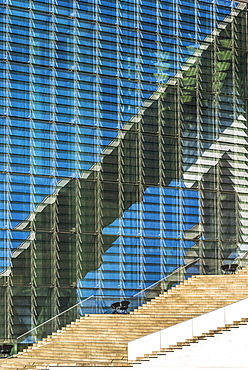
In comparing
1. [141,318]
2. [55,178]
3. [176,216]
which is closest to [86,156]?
[55,178]

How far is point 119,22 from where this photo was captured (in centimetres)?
2797

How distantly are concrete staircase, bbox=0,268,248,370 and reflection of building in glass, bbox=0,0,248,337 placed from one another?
1893mm

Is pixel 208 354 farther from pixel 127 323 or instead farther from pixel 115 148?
pixel 115 148

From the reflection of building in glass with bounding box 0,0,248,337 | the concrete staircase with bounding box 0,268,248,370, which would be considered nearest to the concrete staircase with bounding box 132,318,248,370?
the concrete staircase with bounding box 0,268,248,370

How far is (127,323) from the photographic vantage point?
22578mm

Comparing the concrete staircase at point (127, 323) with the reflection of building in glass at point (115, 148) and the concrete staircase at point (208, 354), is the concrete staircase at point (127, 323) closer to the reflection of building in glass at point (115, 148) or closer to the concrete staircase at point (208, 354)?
the concrete staircase at point (208, 354)

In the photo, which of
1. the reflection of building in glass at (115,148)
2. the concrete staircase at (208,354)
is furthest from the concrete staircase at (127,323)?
the reflection of building in glass at (115,148)

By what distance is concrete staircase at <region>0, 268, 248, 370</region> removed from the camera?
1994 cm

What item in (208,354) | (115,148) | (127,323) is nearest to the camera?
(208,354)

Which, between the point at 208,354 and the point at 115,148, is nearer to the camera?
the point at 208,354

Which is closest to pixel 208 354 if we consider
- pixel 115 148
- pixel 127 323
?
pixel 127 323

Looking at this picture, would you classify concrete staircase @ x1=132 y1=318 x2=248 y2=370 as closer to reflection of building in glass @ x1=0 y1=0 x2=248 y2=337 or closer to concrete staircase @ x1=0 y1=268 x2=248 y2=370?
concrete staircase @ x1=0 y1=268 x2=248 y2=370

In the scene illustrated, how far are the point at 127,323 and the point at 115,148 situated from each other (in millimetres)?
7095

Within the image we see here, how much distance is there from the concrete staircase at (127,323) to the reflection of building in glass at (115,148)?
6.21 ft
